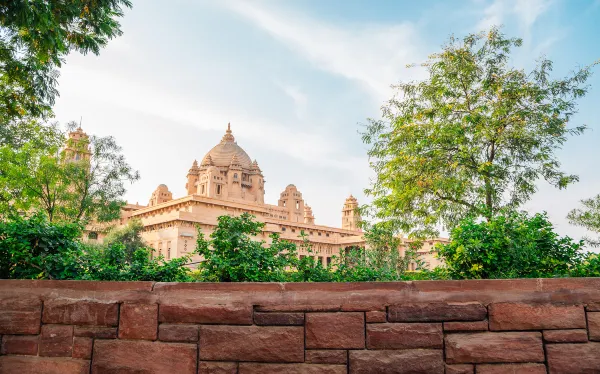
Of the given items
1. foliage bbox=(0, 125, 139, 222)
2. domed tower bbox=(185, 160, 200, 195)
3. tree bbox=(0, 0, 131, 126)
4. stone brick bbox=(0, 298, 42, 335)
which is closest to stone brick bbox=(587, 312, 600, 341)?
stone brick bbox=(0, 298, 42, 335)

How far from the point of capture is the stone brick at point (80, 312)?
14.3ft

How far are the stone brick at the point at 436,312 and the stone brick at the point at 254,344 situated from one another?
89 cm

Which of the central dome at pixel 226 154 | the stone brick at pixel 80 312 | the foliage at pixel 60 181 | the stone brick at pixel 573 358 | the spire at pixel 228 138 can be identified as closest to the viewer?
the stone brick at pixel 573 358

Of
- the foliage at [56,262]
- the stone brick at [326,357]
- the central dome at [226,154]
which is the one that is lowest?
the stone brick at [326,357]

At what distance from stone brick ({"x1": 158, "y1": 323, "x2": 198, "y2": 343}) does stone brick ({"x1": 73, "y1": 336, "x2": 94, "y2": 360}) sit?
2.38 ft

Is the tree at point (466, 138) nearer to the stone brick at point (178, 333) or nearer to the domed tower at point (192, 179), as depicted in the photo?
the stone brick at point (178, 333)

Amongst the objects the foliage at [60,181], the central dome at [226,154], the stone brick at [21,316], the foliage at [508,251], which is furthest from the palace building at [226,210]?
the stone brick at [21,316]

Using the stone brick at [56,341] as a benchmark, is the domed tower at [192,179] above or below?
above

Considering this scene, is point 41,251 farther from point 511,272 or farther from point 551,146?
point 551,146

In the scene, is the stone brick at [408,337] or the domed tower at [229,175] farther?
the domed tower at [229,175]

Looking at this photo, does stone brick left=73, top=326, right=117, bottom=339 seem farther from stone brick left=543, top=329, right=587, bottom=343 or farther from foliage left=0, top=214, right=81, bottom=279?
stone brick left=543, top=329, right=587, bottom=343

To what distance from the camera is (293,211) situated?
87250 mm

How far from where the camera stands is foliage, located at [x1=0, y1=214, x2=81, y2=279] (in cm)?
554

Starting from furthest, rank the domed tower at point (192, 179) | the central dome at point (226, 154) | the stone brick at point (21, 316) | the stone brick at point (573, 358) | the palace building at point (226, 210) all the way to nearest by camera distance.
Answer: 1. the domed tower at point (192, 179)
2. the central dome at point (226, 154)
3. the palace building at point (226, 210)
4. the stone brick at point (21, 316)
5. the stone brick at point (573, 358)
